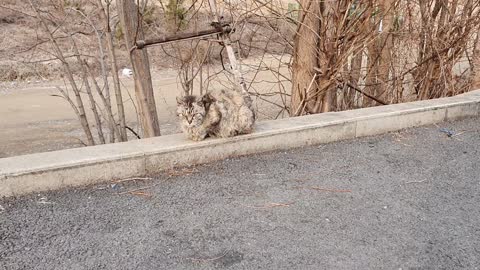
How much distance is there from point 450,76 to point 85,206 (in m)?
5.62

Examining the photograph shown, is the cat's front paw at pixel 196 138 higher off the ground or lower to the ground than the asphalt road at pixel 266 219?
higher

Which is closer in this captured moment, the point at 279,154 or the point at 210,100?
the point at 210,100

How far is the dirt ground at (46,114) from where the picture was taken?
30.6 feet

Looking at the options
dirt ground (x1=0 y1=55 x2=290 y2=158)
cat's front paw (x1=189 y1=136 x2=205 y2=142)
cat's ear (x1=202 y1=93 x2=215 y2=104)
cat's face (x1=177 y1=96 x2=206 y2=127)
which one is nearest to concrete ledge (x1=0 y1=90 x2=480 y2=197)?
cat's front paw (x1=189 y1=136 x2=205 y2=142)

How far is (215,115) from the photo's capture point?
12.1 ft

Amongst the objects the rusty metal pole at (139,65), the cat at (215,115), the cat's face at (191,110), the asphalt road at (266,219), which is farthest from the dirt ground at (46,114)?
the asphalt road at (266,219)

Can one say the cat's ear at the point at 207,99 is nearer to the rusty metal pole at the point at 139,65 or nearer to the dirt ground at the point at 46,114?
the rusty metal pole at the point at 139,65

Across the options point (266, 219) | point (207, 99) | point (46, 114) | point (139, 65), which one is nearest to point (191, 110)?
point (207, 99)

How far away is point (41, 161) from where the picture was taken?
328cm

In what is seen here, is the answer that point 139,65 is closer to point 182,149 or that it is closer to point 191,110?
point 191,110

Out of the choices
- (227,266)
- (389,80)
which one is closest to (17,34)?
(389,80)

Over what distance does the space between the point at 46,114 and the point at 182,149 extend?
1057 centimetres

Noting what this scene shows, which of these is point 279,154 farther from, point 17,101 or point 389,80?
point 17,101

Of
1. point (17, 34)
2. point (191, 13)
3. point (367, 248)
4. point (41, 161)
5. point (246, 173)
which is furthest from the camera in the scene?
point (17, 34)
